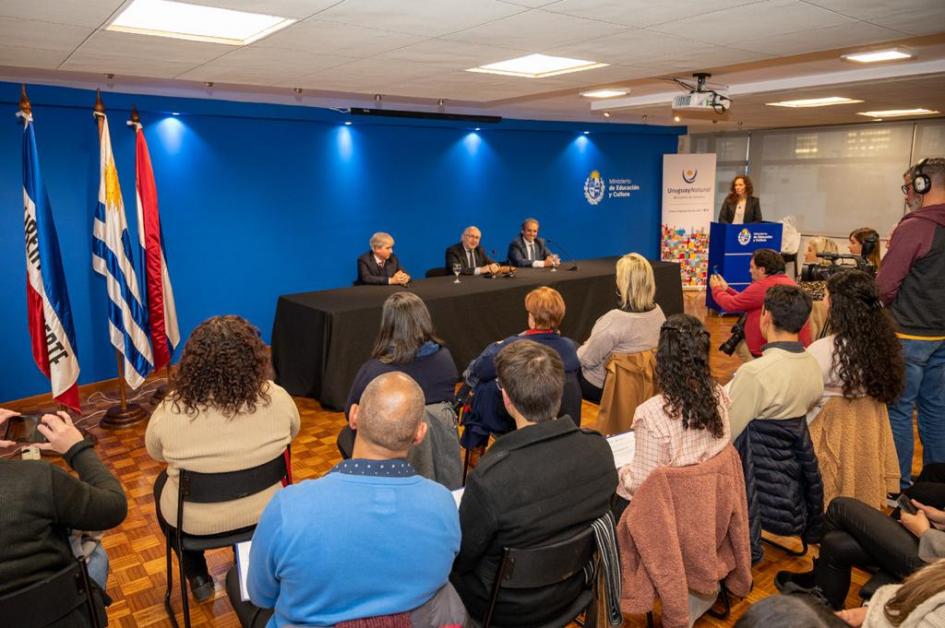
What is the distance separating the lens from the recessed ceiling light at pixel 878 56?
440 cm

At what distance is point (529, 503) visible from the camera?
1635mm

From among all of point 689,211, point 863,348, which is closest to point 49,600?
point 863,348

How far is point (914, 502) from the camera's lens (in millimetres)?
2211

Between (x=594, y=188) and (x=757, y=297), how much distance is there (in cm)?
616

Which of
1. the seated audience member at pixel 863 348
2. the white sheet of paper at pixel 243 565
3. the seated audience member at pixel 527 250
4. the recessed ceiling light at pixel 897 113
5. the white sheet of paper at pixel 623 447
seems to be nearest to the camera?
the white sheet of paper at pixel 243 565

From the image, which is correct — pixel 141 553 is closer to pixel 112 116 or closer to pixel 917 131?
pixel 112 116

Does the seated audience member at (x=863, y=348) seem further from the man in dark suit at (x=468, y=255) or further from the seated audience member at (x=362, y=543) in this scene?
the man in dark suit at (x=468, y=255)

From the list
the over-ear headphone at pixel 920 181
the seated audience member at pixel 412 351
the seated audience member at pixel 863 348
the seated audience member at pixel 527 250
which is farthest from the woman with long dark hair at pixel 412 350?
the seated audience member at pixel 527 250

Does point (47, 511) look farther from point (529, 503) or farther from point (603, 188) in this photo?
point (603, 188)

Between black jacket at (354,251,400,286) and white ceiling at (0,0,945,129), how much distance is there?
4.83ft

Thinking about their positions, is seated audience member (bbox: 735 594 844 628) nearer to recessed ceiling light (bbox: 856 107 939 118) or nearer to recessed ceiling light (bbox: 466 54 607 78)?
recessed ceiling light (bbox: 466 54 607 78)

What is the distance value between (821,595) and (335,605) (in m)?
1.93

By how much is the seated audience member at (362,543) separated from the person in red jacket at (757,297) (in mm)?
2840

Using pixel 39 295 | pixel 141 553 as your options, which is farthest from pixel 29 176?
pixel 141 553
